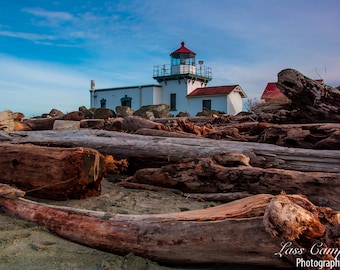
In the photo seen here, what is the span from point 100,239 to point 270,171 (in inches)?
90.7

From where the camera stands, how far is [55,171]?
3.66 meters

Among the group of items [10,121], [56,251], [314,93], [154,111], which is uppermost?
[154,111]

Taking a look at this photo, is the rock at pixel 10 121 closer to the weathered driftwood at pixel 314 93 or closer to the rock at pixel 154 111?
the weathered driftwood at pixel 314 93

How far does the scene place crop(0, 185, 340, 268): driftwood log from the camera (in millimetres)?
1886

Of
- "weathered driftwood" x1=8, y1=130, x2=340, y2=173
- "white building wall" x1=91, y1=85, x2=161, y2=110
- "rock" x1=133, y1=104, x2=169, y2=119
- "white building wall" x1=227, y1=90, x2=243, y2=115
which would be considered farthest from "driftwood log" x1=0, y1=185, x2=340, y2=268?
"white building wall" x1=91, y1=85, x2=161, y2=110

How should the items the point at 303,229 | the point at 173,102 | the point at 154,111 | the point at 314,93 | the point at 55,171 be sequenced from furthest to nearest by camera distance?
the point at 173,102 → the point at 154,111 → the point at 314,93 → the point at 55,171 → the point at 303,229

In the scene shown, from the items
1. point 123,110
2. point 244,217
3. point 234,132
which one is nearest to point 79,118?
point 234,132

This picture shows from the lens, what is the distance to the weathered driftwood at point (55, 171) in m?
3.64

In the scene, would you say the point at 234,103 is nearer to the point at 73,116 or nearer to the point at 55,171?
the point at 73,116

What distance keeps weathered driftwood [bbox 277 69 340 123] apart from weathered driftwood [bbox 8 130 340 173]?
1.76m

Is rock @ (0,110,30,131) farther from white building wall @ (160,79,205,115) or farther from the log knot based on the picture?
white building wall @ (160,79,205,115)

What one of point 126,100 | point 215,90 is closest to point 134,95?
point 126,100

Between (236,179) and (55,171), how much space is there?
2.09 metres

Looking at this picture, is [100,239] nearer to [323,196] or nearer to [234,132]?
[323,196]
